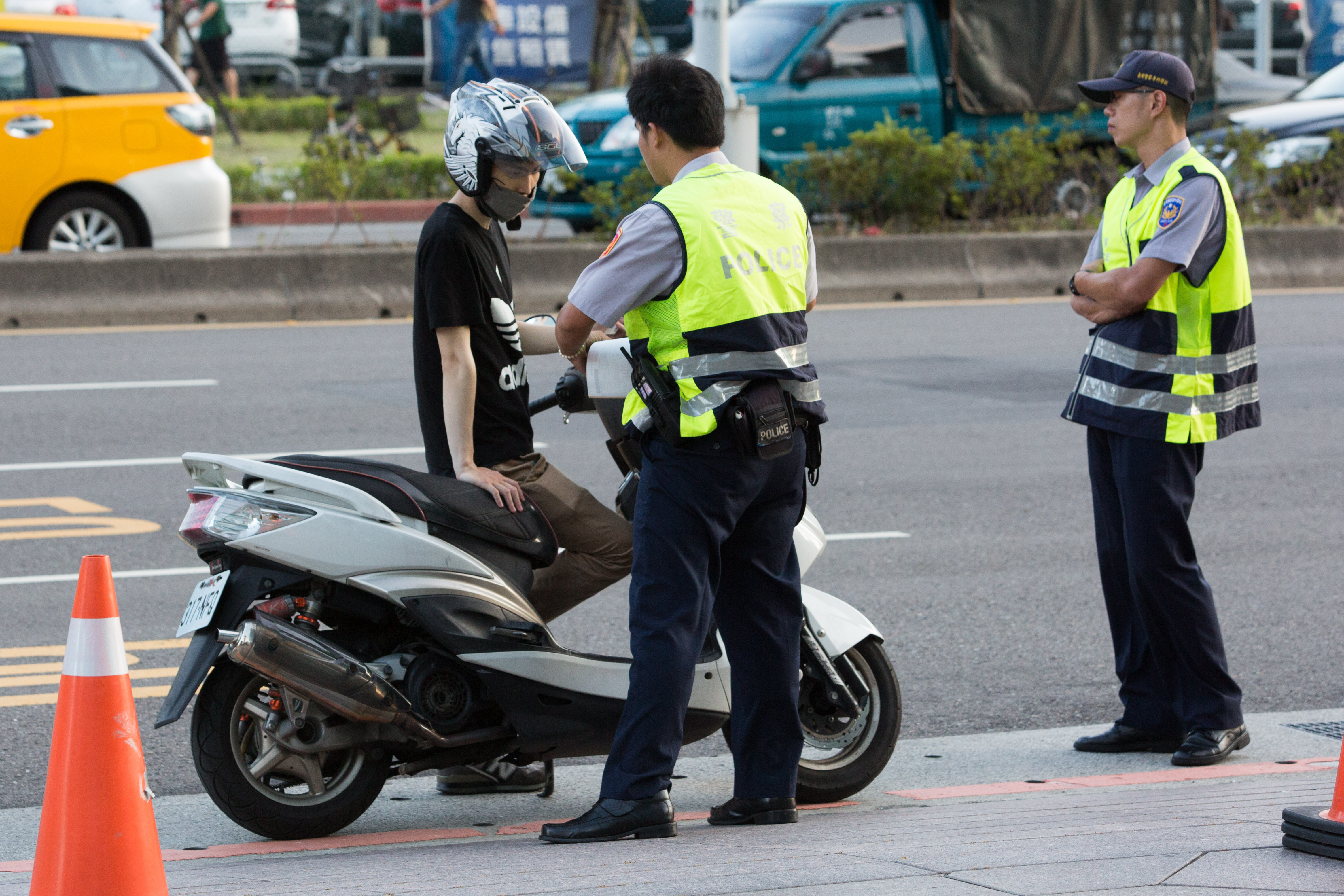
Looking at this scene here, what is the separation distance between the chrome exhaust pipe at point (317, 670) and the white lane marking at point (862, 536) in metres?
3.91

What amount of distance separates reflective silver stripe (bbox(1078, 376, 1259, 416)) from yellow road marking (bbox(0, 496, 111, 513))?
192 inches

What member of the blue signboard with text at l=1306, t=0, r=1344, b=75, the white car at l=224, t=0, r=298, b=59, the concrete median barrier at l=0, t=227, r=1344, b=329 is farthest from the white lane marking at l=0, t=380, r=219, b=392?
the blue signboard with text at l=1306, t=0, r=1344, b=75

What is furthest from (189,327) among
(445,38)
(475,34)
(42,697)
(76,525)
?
(445,38)

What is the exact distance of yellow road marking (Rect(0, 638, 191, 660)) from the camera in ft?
19.9

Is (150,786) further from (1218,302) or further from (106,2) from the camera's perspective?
(106,2)

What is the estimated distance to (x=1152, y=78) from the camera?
5.04m

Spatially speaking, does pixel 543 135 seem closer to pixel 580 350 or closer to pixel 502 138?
pixel 502 138

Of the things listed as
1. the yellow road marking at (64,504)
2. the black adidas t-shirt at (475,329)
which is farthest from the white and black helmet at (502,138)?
the yellow road marking at (64,504)

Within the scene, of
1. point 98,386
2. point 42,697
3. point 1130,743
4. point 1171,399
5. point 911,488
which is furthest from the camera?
point 98,386

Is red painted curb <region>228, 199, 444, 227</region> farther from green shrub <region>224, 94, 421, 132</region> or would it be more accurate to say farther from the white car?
the white car

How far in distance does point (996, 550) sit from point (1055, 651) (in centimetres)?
139

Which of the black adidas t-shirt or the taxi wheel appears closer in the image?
the black adidas t-shirt

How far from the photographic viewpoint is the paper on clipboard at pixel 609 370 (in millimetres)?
4262

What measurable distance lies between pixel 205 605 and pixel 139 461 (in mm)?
5226
